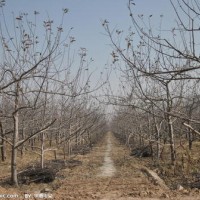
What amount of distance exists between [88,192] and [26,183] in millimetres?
2025

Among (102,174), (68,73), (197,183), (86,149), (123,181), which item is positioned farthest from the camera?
(86,149)

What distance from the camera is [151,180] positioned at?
927cm

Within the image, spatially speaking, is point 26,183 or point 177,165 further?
point 177,165

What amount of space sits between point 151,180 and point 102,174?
81.6 inches

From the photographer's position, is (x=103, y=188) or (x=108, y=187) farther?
(x=108, y=187)

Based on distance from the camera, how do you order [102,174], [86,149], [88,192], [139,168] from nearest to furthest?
[88,192] → [102,174] → [139,168] → [86,149]

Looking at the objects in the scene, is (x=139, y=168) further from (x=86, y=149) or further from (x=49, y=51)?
(x=86, y=149)

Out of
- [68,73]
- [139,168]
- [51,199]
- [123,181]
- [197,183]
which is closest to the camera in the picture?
[51,199]

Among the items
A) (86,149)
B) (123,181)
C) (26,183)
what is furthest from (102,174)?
(86,149)

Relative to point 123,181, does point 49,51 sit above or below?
above

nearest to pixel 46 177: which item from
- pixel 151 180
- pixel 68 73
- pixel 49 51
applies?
pixel 151 180

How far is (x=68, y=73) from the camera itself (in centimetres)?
1366

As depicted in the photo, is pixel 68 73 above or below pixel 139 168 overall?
above

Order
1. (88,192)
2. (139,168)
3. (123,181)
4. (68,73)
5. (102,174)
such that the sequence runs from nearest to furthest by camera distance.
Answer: (88,192), (123,181), (102,174), (139,168), (68,73)
